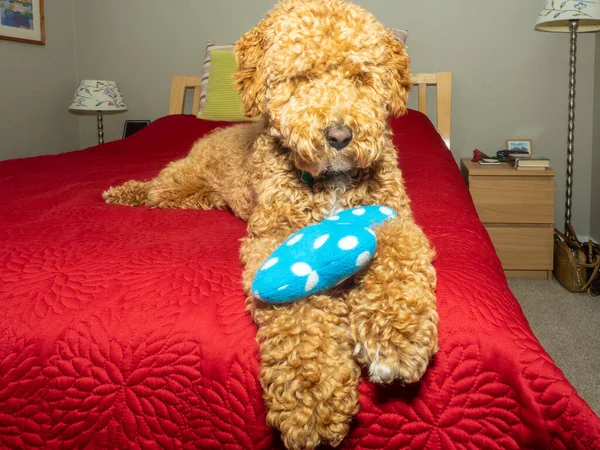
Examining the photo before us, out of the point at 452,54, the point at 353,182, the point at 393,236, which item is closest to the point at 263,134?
the point at 353,182

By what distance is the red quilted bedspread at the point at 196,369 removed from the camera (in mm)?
774

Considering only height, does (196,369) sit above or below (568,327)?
above

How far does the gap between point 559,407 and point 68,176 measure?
194 cm

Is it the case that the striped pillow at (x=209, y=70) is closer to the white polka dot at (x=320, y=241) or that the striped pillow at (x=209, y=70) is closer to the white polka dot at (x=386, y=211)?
the white polka dot at (x=386, y=211)

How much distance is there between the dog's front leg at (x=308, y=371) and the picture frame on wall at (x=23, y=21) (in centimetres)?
376

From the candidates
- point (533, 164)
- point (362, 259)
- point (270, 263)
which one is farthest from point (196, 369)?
point (533, 164)

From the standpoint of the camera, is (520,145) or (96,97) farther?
(96,97)

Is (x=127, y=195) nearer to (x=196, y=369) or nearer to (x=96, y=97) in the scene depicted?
(x=196, y=369)

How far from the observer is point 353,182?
43.2 inches

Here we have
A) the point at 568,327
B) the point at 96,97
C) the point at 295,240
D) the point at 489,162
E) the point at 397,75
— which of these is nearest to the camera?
the point at 295,240

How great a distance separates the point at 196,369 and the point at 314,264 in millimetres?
261

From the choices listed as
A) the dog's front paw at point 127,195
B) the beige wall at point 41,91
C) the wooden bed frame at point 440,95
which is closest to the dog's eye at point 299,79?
the dog's front paw at point 127,195

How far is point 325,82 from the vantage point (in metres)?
0.97

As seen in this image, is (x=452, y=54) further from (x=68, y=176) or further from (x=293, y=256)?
(x=293, y=256)
